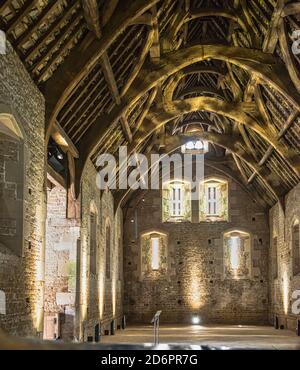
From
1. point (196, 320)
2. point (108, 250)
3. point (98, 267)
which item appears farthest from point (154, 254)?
point (98, 267)

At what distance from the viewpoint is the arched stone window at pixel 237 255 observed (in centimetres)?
2117

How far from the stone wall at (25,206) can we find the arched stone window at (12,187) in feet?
0.04

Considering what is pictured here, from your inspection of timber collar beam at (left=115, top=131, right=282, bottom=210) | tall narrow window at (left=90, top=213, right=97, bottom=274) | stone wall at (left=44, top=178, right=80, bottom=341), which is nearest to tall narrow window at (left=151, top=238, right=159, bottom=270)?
timber collar beam at (left=115, top=131, right=282, bottom=210)

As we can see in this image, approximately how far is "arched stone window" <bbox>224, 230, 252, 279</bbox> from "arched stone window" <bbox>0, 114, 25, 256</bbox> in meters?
13.7

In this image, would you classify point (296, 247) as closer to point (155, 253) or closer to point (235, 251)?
point (235, 251)

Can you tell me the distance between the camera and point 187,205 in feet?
71.0

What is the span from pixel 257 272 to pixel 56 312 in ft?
33.7

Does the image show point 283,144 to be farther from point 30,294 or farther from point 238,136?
point 30,294

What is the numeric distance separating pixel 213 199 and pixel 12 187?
45.7 ft

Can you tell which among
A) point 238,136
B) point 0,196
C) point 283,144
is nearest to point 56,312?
point 0,196

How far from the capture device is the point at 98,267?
1528 cm

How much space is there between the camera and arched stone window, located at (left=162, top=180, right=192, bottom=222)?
70.9ft

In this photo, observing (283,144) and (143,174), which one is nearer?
(283,144)

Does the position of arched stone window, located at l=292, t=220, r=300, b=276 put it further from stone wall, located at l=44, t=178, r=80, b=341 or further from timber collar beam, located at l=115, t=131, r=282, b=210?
stone wall, located at l=44, t=178, r=80, b=341
